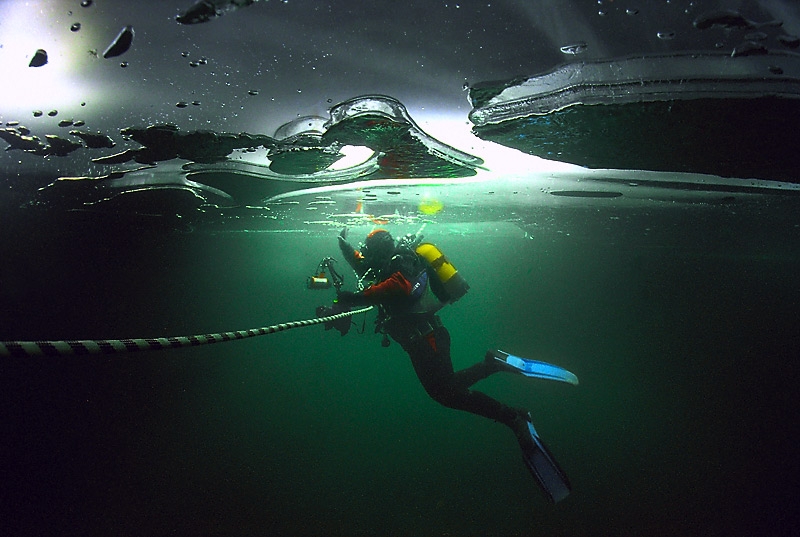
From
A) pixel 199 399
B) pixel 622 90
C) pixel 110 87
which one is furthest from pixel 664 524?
pixel 199 399

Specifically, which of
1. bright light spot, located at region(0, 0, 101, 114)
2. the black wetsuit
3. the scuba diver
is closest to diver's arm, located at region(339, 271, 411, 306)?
the scuba diver

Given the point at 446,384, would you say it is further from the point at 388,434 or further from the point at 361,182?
the point at 388,434

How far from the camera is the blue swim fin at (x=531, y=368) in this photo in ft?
25.0

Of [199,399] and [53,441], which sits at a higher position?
[53,441]

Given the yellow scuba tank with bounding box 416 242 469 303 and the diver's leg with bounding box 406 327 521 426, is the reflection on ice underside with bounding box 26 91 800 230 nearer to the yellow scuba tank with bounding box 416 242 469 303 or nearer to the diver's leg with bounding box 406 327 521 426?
the yellow scuba tank with bounding box 416 242 469 303

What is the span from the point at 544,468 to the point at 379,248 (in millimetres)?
5216

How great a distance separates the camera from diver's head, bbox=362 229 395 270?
21.5 feet

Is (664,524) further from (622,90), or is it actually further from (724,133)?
(622,90)

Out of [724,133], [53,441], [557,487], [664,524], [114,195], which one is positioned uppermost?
[724,133]

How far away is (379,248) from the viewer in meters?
6.57

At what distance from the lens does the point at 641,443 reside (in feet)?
73.1

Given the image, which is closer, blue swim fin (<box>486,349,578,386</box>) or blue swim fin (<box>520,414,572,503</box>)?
blue swim fin (<box>520,414,572,503</box>)

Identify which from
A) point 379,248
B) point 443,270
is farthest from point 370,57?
point 443,270

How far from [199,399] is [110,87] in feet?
75.4
